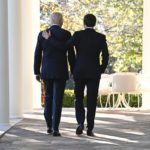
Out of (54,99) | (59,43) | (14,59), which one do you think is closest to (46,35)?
(59,43)

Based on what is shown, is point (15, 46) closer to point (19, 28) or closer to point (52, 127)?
point (19, 28)

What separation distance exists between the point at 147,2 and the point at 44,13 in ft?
17.7

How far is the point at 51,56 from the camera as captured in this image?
6.46 meters

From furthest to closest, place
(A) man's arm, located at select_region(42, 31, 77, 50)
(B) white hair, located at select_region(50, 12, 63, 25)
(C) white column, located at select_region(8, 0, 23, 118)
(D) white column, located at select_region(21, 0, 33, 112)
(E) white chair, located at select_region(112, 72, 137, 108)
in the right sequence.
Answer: (E) white chair, located at select_region(112, 72, 137, 108) < (D) white column, located at select_region(21, 0, 33, 112) < (C) white column, located at select_region(8, 0, 23, 118) < (B) white hair, located at select_region(50, 12, 63, 25) < (A) man's arm, located at select_region(42, 31, 77, 50)

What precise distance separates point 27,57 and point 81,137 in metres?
4.92

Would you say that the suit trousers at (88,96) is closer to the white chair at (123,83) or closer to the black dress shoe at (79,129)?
the black dress shoe at (79,129)

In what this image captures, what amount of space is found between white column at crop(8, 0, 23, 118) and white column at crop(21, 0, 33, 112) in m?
1.52

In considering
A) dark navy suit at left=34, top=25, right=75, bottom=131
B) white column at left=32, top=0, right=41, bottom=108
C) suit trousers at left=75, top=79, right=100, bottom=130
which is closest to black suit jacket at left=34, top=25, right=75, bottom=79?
dark navy suit at left=34, top=25, right=75, bottom=131

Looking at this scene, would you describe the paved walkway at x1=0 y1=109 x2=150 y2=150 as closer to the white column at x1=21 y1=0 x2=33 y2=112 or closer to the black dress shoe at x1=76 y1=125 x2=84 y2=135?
the black dress shoe at x1=76 y1=125 x2=84 y2=135

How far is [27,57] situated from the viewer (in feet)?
36.4

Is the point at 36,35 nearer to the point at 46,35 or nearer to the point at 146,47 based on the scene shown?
the point at 146,47

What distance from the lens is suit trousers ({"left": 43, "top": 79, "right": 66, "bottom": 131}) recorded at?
648cm

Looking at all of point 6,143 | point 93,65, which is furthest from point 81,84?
point 6,143

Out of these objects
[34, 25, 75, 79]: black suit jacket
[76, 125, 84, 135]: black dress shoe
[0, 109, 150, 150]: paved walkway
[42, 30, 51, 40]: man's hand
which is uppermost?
[42, 30, 51, 40]: man's hand
